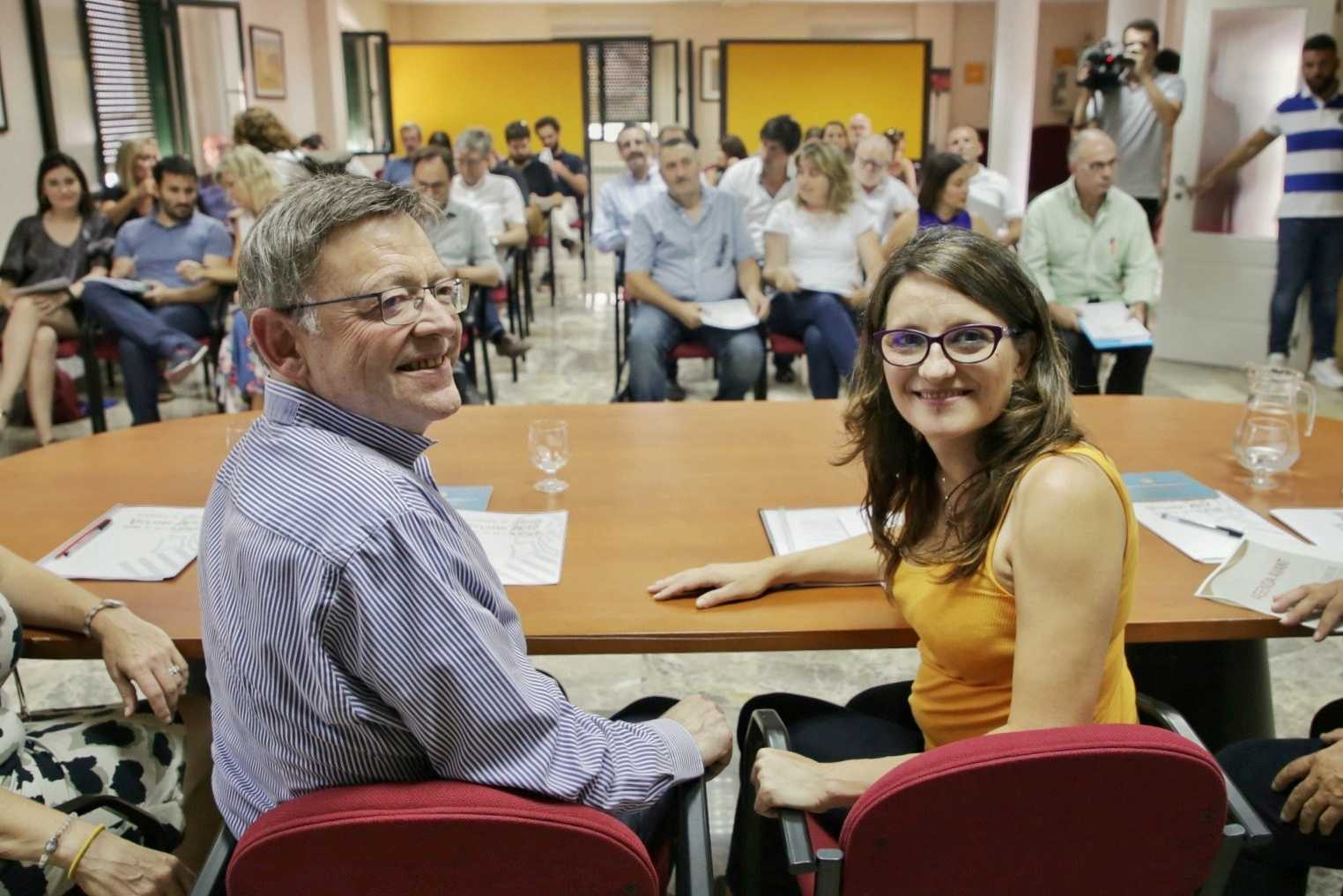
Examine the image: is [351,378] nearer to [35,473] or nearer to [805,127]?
[35,473]

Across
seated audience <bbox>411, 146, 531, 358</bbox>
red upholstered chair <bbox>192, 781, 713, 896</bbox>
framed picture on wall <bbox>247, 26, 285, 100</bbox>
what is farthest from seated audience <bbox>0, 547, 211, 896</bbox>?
framed picture on wall <bbox>247, 26, 285, 100</bbox>

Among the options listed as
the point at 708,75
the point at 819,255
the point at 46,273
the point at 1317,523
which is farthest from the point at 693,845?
the point at 708,75

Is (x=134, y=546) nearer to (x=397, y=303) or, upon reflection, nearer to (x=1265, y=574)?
(x=397, y=303)

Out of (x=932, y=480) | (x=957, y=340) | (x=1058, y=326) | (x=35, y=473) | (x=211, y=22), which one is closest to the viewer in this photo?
(x=957, y=340)

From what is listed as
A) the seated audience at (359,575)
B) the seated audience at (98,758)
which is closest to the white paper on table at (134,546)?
the seated audience at (98,758)

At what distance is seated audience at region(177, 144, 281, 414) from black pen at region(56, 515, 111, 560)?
2.43 meters

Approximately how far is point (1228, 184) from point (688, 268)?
312cm

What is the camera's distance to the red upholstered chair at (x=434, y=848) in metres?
0.90

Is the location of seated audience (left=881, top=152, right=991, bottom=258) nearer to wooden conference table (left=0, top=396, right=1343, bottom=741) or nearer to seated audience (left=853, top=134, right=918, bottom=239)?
seated audience (left=853, top=134, right=918, bottom=239)

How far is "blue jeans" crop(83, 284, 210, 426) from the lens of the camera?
14.3ft

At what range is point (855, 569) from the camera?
1.63 m

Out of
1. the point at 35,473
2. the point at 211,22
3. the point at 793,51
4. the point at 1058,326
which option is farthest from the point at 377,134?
the point at 35,473

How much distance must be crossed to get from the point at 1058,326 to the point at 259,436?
359 cm

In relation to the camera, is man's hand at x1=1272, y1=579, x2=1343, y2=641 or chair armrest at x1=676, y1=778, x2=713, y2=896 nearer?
chair armrest at x1=676, y1=778, x2=713, y2=896
